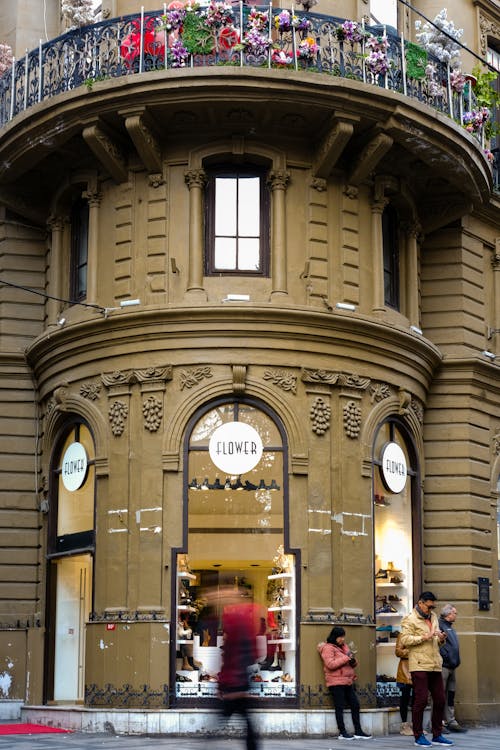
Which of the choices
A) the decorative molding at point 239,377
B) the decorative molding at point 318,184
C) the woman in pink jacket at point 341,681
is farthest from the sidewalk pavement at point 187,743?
the decorative molding at point 318,184

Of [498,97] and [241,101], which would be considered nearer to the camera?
[241,101]

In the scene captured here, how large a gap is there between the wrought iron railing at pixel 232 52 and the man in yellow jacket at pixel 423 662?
938 centimetres

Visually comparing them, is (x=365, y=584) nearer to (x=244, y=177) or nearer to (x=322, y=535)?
(x=322, y=535)

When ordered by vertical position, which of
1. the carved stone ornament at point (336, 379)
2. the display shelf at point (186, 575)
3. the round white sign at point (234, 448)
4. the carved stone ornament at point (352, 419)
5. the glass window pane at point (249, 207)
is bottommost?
the display shelf at point (186, 575)

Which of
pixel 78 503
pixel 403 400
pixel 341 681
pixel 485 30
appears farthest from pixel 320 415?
pixel 485 30

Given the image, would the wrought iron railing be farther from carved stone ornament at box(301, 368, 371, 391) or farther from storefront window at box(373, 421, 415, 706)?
storefront window at box(373, 421, 415, 706)

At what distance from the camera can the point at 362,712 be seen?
69.3 ft

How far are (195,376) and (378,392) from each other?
3.43m

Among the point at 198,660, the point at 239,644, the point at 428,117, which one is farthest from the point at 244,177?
the point at 239,644

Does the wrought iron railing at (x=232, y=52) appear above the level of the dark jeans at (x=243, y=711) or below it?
above

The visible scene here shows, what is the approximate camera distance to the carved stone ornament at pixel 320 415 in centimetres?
2212

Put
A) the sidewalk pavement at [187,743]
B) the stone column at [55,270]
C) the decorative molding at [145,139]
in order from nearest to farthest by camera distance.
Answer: the sidewalk pavement at [187,743] < the decorative molding at [145,139] < the stone column at [55,270]

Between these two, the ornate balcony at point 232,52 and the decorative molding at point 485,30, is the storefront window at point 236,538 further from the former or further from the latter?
the decorative molding at point 485,30

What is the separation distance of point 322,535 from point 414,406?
3.86 metres
